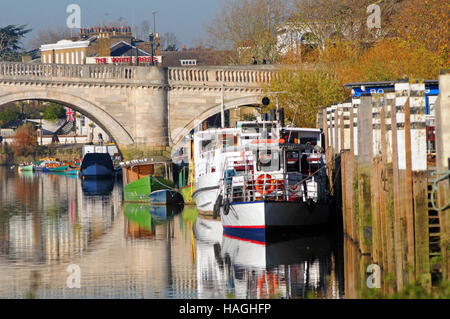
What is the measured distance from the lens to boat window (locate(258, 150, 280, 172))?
2531 centimetres

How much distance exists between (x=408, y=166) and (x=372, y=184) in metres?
3.90

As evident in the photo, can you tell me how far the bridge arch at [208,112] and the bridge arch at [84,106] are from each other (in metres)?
2.41

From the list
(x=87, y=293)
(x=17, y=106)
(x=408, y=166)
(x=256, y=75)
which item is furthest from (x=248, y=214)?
(x=17, y=106)

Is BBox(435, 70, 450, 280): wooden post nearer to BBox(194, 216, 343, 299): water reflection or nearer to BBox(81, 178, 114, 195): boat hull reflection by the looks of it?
BBox(194, 216, 343, 299): water reflection

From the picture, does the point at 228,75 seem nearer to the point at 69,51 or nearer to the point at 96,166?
the point at 96,166

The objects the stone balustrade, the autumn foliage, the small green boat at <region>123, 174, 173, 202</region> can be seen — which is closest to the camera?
the autumn foliage

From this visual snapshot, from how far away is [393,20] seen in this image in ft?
143

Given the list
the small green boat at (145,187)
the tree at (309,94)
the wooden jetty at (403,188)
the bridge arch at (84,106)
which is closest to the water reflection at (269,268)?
the wooden jetty at (403,188)

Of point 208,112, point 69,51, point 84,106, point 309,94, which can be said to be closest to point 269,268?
point 309,94

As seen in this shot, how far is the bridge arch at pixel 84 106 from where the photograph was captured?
45312 mm

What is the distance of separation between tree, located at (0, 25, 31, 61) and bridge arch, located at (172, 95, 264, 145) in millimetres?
52196

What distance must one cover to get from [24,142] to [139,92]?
4566 centimetres

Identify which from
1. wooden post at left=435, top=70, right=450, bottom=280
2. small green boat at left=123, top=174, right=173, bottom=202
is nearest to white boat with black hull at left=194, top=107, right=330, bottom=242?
small green boat at left=123, top=174, right=173, bottom=202

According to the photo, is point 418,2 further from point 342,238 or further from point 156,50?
point 156,50
